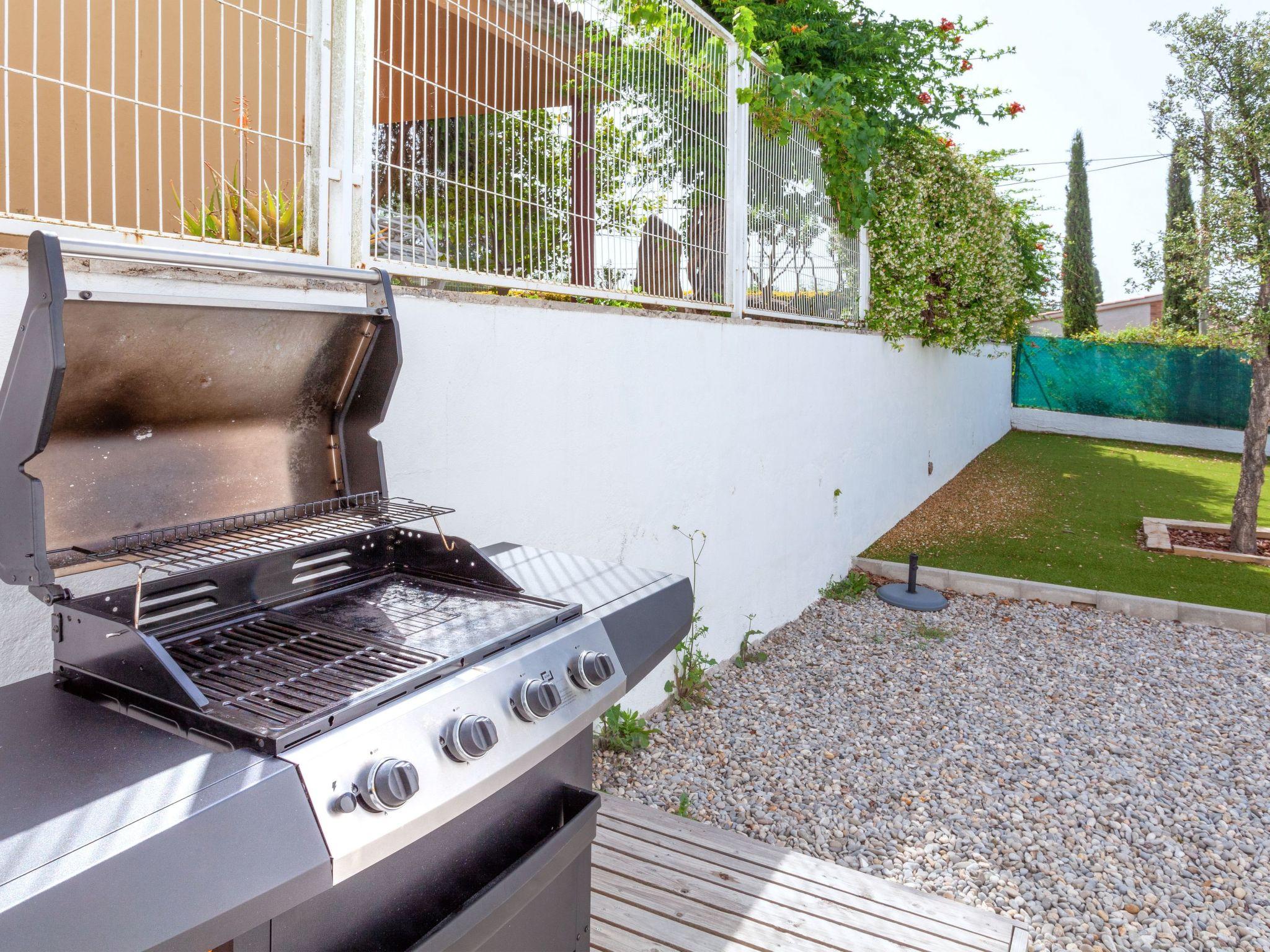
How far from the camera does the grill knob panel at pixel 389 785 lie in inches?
44.3

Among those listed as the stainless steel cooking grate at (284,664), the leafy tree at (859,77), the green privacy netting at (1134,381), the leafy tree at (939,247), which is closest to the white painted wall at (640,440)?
the stainless steel cooking grate at (284,664)

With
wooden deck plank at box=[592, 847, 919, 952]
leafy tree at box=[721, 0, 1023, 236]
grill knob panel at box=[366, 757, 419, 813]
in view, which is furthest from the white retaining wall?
grill knob panel at box=[366, 757, 419, 813]

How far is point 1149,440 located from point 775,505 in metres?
12.7

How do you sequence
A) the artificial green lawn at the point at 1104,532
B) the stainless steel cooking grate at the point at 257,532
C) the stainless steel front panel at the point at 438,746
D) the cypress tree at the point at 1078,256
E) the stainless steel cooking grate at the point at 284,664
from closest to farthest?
the stainless steel front panel at the point at 438,746 < the stainless steel cooking grate at the point at 284,664 < the stainless steel cooking grate at the point at 257,532 < the artificial green lawn at the point at 1104,532 < the cypress tree at the point at 1078,256

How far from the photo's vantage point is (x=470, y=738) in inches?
49.9

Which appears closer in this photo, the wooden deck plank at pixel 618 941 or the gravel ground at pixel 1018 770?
the wooden deck plank at pixel 618 941

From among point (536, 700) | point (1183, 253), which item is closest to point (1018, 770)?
point (536, 700)

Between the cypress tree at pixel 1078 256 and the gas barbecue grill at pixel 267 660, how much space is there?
23870mm

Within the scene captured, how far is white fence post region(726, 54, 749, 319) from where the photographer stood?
469 cm

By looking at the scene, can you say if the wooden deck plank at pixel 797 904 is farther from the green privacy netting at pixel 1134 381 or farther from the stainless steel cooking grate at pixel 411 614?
the green privacy netting at pixel 1134 381

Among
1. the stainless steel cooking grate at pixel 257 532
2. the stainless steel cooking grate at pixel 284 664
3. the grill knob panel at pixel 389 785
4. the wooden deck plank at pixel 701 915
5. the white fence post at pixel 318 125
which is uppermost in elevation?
the white fence post at pixel 318 125

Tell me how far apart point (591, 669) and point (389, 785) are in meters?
0.49

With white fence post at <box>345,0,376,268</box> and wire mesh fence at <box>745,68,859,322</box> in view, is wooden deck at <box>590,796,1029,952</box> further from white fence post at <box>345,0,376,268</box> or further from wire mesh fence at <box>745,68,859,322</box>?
wire mesh fence at <box>745,68,859,322</box>

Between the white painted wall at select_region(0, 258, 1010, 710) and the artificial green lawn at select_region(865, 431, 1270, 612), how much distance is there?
115 centimetres
